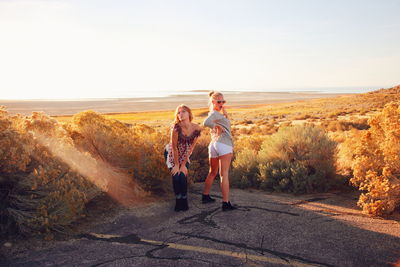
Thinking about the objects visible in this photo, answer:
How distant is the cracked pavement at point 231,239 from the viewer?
4102mm

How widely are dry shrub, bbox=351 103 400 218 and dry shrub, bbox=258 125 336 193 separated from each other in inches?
54.6

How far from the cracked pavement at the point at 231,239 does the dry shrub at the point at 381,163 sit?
0.26 m

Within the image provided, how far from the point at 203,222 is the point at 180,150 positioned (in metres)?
1.32

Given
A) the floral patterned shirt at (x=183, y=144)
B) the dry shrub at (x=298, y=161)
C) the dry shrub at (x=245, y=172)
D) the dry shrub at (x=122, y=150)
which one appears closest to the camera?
the floral patterned shirt at (x=183, y=144)

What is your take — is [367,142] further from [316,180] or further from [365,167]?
[316,180]

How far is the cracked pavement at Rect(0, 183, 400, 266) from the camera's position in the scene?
13.5 ft

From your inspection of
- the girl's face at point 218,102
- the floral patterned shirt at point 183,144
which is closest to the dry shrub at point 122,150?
the floral patterned shirt at point 183,144

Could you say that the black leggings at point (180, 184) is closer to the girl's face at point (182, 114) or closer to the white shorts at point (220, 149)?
the white shorts at point (220, 149)

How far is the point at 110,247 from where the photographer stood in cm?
451

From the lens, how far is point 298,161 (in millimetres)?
7902

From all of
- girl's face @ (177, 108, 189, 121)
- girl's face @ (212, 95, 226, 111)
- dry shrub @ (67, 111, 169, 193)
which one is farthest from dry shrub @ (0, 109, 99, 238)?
girl's face @ (212, 95, 226, 111)

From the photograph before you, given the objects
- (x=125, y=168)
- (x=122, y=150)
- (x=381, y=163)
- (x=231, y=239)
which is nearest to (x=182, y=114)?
(x=122, y=150)

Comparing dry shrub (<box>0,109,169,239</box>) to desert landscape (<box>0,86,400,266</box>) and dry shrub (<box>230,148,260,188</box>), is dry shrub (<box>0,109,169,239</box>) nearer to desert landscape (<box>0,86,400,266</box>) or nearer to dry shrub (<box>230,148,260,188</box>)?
desert landscape (<box>0,86,400,266</box>)

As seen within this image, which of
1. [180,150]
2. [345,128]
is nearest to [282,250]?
[180,150]
